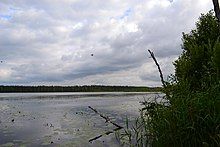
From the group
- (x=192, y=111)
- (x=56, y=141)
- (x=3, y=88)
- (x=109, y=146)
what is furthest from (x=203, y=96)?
(x=3, y=88)

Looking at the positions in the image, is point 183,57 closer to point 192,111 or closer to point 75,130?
point 75,130

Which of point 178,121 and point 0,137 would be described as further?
point 0,137

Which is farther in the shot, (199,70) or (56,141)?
(199,70)

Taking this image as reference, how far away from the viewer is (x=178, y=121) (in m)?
8.30

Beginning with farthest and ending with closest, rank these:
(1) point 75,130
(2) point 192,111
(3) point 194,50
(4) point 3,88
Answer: (4) point 3,88 < (1) point 75,130 < (3) point 194,50 < (2) point 192,111

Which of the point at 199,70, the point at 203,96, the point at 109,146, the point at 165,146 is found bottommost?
the point at 109,146

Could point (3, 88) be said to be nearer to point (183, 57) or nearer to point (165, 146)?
point (183, 57)

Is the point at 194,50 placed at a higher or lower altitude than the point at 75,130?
higher

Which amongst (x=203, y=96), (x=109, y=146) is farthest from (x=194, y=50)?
(x=203, y=96)

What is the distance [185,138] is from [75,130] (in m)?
13.9

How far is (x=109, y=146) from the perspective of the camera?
1600 cm

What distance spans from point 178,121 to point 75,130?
14.0 m

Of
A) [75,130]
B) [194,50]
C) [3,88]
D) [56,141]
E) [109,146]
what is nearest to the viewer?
[109,146]

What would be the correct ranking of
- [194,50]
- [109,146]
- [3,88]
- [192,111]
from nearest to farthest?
[192,111], [109,146], [194,50], [3,88]
